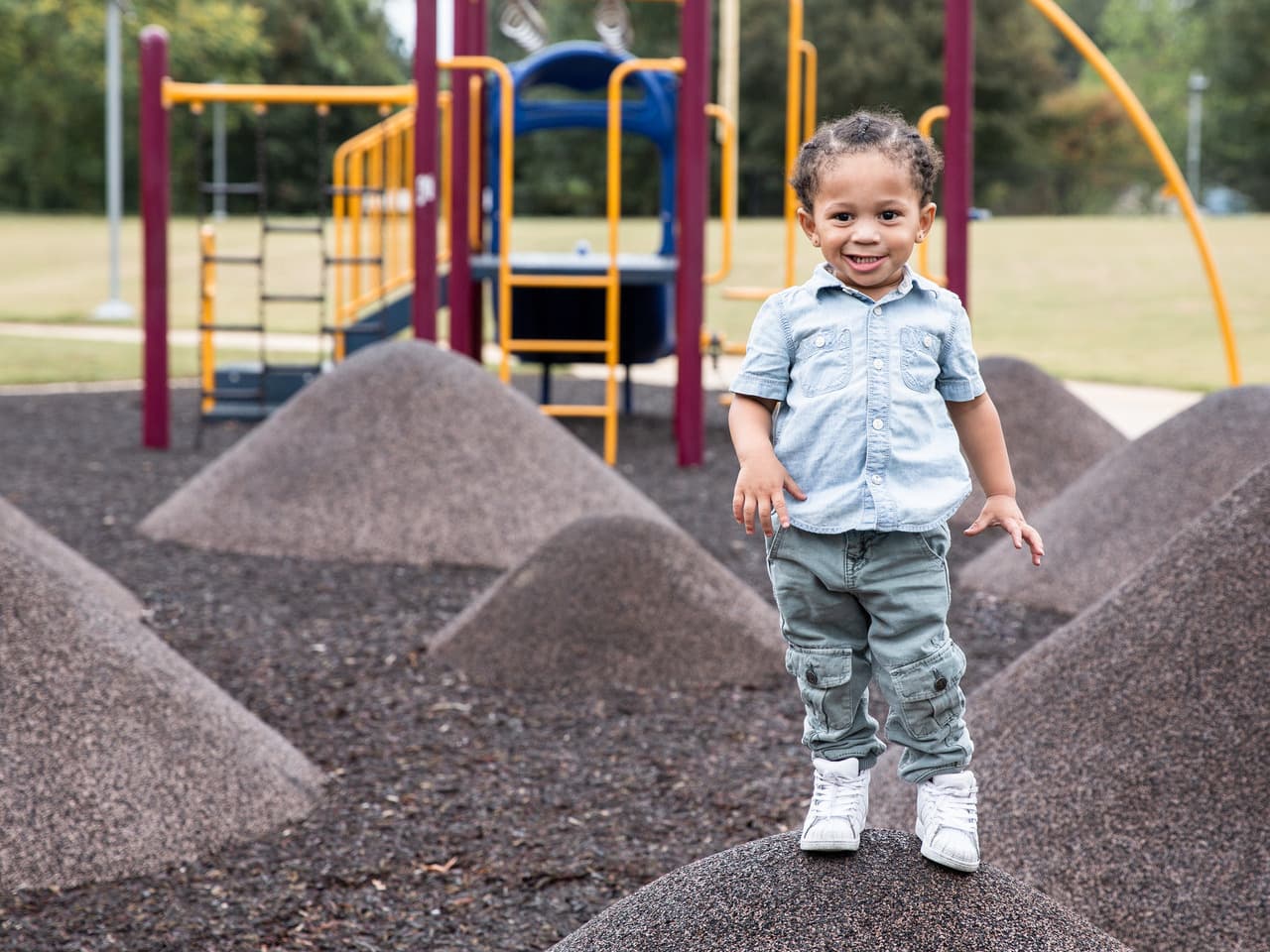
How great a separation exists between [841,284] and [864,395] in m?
0.17

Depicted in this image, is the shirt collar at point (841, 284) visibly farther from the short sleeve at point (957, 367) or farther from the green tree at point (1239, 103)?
the green tree at point (1239, 103)

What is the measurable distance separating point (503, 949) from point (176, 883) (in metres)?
0.85

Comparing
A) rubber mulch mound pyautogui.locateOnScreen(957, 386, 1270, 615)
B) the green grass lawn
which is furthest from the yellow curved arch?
the green grass lawn

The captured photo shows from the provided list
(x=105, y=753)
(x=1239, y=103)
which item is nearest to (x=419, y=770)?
(x=105, y=753)

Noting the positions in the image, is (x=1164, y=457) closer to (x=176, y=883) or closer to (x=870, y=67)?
(x=176, y=883)

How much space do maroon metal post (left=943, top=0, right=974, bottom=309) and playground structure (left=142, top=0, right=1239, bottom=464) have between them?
1 cm

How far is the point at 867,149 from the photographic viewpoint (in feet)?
7.27

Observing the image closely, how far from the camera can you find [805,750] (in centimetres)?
483

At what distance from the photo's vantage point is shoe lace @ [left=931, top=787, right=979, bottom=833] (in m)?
2.36

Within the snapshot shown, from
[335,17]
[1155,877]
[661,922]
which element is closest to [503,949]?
[661,922]

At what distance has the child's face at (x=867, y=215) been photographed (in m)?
2.21

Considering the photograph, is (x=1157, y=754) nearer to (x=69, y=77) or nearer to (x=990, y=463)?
(x=990, y=463)

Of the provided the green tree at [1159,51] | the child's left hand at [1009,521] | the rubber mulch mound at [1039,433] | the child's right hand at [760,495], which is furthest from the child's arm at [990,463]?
the green tree at [1159,51]

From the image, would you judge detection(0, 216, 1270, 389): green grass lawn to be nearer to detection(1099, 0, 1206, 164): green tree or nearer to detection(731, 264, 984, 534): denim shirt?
detection(731, 264, 984, 534): denim shirt
